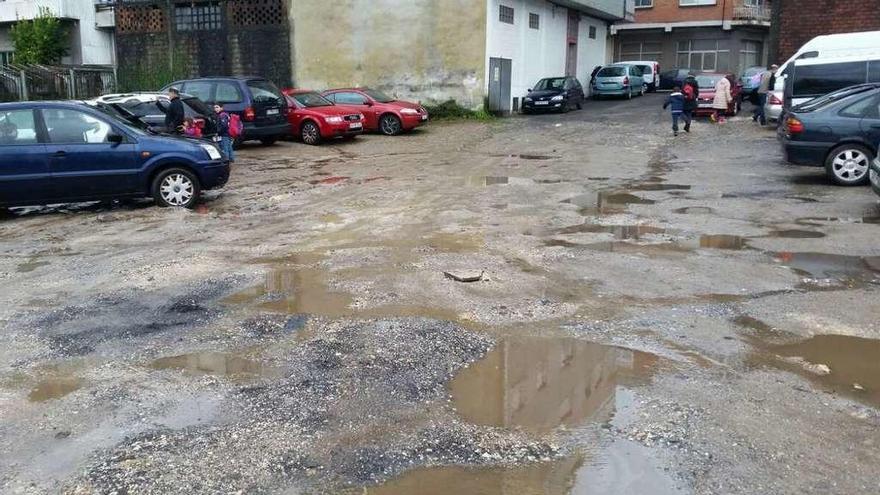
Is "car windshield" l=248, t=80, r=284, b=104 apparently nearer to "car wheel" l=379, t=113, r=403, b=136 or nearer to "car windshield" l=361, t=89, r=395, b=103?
"car wheel" l=379, t=113, r=403, b=136

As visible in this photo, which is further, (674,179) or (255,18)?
(255,18)

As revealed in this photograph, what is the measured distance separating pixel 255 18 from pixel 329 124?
9228mm

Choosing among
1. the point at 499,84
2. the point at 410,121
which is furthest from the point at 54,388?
the point at 499,84

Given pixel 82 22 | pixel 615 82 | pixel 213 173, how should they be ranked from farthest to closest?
pixel 615 82 < pixel 82 22 < pixel 213 173

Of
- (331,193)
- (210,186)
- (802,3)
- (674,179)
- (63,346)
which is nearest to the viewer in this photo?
(63,346)

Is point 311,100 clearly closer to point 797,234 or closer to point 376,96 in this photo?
point 376,96

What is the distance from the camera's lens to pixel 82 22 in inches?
1118

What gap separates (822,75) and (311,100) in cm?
1288

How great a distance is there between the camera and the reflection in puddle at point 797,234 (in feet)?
28.6

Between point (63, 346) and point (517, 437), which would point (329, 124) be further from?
point (517, 437)

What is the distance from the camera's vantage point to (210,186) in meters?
11.3

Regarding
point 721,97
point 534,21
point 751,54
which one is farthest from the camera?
point 751,54

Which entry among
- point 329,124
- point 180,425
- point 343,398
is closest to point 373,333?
point 343,398

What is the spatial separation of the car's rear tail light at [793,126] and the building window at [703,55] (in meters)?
34.8
